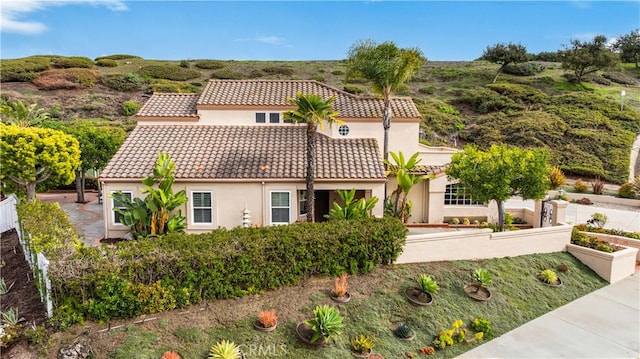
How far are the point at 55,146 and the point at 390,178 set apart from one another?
1503 centimetres

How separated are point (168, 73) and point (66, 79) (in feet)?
43.7

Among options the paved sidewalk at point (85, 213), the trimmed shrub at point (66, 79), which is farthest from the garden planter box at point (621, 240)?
the trimmed shrub at point (66, 79)

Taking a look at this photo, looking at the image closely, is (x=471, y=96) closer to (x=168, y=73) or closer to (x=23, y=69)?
(x=168, y=73)

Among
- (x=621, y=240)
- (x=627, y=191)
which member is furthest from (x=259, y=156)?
(x=627, y=191)

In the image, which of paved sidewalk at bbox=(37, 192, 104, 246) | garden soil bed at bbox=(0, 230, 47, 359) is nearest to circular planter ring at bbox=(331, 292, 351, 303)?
garden soil bed at bbox=(0, 230, 47, 359)

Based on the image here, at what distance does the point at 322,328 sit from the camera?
1008 centimetres

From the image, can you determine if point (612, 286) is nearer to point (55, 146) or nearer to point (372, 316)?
point (372, 316)

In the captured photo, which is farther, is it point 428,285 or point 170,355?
point 428,285

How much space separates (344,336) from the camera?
35.3ft

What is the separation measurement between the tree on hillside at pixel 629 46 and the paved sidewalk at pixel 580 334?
227 feet

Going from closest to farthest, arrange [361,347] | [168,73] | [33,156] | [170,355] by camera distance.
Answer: [170,355] < [361,347] < [33,156] < [168,73]

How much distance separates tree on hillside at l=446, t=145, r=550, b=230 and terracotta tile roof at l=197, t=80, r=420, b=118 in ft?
18.9

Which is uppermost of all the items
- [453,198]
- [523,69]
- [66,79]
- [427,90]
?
[523,69]

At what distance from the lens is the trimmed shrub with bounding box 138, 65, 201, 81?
197 ft
